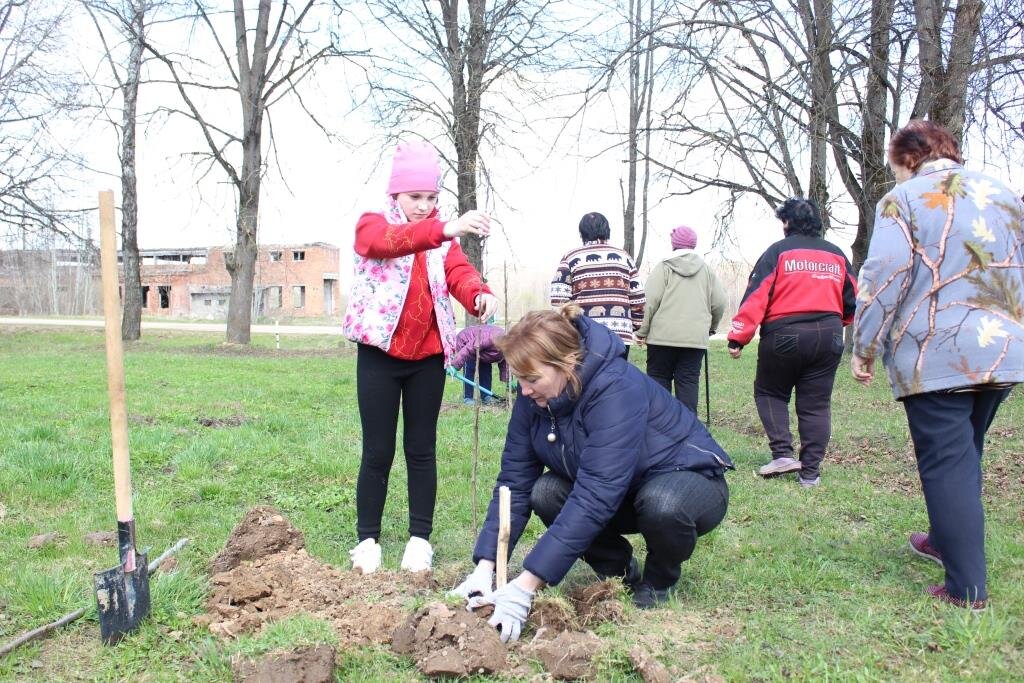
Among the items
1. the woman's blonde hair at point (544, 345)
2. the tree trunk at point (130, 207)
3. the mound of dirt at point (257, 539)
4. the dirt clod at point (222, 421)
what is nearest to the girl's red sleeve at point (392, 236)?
the woman's blonde hair at point (544, 345)

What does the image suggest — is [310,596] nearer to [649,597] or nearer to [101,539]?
[649,597]

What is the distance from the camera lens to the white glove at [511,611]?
2670mm

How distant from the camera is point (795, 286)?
5.13 m

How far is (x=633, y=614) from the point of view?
296 cm

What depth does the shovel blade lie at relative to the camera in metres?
2.73

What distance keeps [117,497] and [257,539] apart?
0.71 m

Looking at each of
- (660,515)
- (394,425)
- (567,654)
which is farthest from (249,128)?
(567,654)

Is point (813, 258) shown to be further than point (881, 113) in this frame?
No

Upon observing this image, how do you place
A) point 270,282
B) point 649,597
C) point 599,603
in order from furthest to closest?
point 270,282 → point 649,597 → point 599,603

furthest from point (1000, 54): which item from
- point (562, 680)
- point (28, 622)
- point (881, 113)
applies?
point (28, 622)

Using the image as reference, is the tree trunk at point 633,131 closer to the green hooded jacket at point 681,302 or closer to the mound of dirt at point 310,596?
the green hooded jacket at point 681,302

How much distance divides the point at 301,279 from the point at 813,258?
164 feet

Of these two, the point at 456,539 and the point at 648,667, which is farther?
the point at 456,539

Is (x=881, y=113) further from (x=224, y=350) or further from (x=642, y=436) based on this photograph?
(x=224, y=350)
